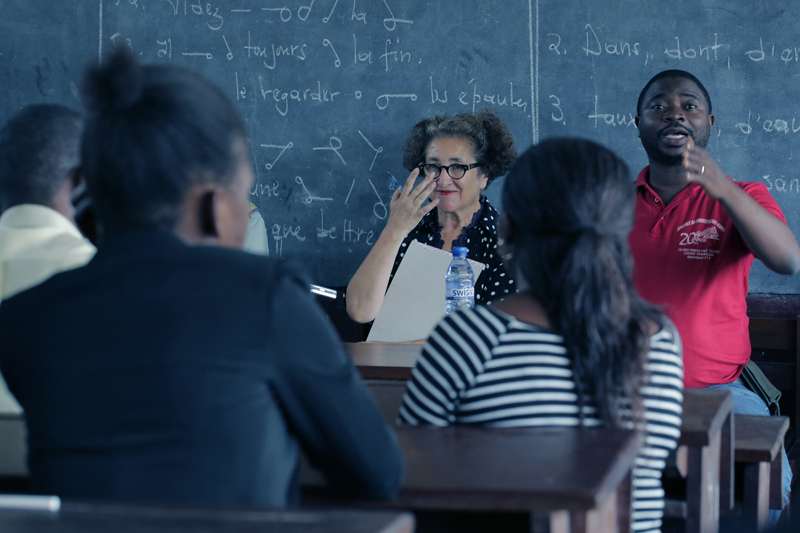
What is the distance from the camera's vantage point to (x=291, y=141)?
3562mm

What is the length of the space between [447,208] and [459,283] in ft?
1.11

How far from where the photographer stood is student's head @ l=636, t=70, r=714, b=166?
2.38 metres

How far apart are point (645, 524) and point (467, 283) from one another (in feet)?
4.29

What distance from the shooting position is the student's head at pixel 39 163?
1.35 m

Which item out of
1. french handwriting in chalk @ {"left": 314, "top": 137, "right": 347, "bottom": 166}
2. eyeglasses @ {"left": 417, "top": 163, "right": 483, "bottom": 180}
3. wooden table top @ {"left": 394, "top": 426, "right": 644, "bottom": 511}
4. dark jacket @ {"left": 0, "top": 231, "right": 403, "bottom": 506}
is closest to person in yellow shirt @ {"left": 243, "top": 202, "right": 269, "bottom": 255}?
french handwriting in chalk @ {"left": 314, "top": 137, "right": 347, "bottom": 166}

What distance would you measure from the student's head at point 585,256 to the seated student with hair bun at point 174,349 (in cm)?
43

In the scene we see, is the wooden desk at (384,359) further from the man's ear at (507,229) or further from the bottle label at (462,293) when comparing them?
the man's ear at (507,229)

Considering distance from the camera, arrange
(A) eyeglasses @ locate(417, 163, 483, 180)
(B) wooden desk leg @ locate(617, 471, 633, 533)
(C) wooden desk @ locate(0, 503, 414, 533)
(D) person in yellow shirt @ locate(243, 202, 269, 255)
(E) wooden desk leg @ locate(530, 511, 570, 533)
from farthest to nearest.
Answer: (D) person in yellow shirt @ locate(243, 202, 269, 255) → (A) eyeglasses @ locate(417, 163, 483, 180) → (B) wooden desk leg @ locate(617, 471, 633, 533) → (E) wooden desk leg @ locate(530, 511, 570, 533) → (C) wooden desk @ locate(0, 503, 414, 533)

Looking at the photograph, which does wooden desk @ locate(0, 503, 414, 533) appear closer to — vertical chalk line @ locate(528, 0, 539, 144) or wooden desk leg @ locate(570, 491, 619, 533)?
wooden desk leg @ locate(570, 491, 619, 533)

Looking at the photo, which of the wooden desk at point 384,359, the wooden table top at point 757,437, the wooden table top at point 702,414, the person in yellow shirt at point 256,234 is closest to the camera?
the wooden table top at point 702,414

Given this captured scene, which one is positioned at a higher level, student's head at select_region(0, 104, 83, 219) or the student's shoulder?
student's head at select_region(0, 104, 83, 219)

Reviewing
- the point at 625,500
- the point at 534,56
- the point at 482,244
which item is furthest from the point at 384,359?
the point at 534,56

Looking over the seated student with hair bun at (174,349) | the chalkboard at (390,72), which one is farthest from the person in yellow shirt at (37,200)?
the chalkboard at (390,72)

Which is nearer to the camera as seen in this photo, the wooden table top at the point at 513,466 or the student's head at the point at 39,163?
the wooden table top at the point at 513,466
